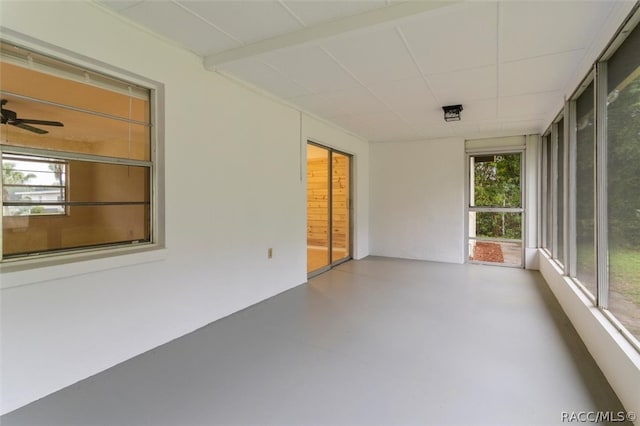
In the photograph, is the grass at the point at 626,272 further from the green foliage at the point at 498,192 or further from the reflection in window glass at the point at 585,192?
the green foliage at the point at 498,192

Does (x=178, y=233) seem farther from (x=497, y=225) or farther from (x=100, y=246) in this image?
(x=497, y=225)

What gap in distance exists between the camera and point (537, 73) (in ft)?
9.41

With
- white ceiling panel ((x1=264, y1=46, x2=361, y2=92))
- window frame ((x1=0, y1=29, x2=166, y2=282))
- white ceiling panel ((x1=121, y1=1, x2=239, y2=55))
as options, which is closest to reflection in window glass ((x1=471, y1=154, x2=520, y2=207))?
white ceiling panel ((x1=264, y1=46, x2=361, y2=92))

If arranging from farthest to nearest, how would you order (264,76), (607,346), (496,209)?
(496,209)
(264,76)
(607,346)

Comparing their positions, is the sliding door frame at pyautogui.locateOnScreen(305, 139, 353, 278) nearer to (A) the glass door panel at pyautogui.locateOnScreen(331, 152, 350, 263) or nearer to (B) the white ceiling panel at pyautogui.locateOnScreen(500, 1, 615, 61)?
(A) the glass door panel at pyautogui.locateOnScreen(331, 152, 350, 263)

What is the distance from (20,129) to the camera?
6.08 ft

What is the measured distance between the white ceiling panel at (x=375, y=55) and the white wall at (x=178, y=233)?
1.20m

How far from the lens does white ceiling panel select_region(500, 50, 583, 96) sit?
2588 mm

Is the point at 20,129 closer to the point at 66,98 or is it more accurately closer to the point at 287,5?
the point at 66,98

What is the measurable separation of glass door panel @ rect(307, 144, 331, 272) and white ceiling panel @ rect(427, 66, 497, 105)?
2.06 m

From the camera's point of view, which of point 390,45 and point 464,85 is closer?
point 390,45

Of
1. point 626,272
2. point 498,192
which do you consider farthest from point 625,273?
point 498,192

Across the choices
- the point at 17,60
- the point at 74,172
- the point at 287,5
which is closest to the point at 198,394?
the point at 74,172

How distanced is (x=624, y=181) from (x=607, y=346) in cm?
107
